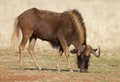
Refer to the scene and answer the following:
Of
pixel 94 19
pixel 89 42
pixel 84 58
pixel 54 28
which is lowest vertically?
pixel 84 58

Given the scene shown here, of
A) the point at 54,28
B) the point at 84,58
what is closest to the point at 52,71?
the point at 84,58

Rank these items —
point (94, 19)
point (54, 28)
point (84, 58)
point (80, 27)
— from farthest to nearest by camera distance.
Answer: point (94, 19), point (54, 28), point (80, 27), point (84, 58)

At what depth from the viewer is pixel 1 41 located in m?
27.2

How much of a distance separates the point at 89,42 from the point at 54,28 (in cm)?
928

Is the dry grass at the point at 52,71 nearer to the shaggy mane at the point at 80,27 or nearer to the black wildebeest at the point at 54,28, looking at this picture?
the black wildebeest at the point at 54,28

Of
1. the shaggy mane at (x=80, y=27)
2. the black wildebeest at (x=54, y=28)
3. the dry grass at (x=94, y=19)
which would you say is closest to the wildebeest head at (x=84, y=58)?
the black wildebeest at (x=54, y=28)

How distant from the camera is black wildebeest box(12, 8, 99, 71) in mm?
18453

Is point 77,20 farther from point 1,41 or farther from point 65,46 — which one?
point 1,41

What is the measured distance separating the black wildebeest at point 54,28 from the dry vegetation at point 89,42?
111cm

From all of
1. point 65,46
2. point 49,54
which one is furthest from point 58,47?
point 49,54

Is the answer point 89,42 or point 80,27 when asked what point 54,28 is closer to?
point 80,27

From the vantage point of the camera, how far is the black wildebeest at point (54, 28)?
1845 cm

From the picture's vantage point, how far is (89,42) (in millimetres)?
27734

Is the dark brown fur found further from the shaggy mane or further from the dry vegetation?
the dry vegetation
